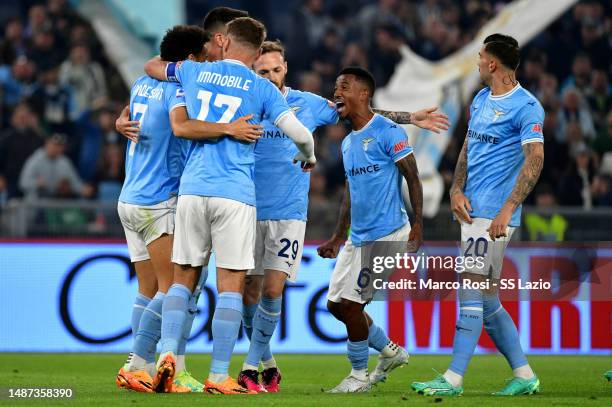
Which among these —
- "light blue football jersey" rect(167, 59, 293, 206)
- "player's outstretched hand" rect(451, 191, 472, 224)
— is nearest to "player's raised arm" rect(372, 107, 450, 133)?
"player's outstretched hand" rect(451, 191, 472, 224)

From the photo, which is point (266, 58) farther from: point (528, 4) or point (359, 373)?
point (528, 4)

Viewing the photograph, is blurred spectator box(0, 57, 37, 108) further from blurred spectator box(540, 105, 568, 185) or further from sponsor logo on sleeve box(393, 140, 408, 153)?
sponsor logo on sleeve box(393, 140, 408, 153)

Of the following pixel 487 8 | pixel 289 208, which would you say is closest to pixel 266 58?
pixel 289 208

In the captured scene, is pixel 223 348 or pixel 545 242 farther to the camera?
pixel 545 242

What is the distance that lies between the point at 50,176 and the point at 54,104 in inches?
75.1

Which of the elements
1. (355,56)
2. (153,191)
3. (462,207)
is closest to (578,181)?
(355,56)

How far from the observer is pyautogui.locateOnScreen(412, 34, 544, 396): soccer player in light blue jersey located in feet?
24.9

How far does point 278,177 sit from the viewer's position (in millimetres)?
8328

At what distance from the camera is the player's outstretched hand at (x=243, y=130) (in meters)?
7.26

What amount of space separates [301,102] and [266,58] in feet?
1.42

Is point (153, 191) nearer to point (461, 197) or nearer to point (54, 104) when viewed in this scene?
point (461, 197)

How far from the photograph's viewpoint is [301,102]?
27.9 feet

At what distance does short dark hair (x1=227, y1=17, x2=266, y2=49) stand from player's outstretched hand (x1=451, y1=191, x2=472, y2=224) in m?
1.75

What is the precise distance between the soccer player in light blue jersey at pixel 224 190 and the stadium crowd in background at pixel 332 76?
7.45 m
